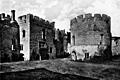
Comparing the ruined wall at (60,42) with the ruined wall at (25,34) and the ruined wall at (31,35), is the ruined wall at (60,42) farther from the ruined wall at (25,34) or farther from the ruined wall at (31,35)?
the ruined wall at (25,34)

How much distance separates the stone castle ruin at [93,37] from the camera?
18.7 m

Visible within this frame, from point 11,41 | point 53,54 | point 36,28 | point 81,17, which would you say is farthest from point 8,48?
point 81,17

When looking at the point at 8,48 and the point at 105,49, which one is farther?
the point at 8,48

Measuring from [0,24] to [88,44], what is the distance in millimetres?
12317

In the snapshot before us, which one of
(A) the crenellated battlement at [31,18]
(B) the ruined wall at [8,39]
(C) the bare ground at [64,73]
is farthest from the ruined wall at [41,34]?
(C) the bare ground at [64,73]

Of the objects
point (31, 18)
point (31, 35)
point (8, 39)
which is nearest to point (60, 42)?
point (31, 35)

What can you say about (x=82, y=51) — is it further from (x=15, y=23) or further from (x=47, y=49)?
(x=15, y=23)

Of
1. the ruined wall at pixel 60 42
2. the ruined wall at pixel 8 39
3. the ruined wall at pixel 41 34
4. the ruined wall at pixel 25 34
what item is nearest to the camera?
the ruined wall at pixel 8 39

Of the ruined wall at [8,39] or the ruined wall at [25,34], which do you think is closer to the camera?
the ruined wall at [8,39]

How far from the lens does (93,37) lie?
18812 mm

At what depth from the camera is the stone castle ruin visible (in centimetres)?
1867

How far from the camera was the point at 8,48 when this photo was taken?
2198 centimetres

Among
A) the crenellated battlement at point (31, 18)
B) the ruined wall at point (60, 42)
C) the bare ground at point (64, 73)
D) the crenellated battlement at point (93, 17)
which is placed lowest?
the bare ground at point (64, 73)

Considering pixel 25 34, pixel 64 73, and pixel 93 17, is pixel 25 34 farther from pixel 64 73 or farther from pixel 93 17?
pixel 64 73
